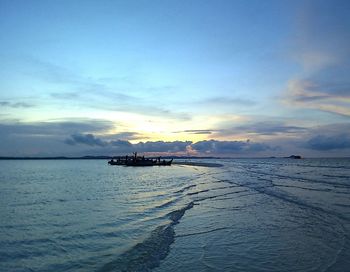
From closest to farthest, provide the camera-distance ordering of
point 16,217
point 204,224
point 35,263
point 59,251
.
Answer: point 35,263 < point 59,251 < point 204,224 < point 16,217

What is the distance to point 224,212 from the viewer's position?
17078mm

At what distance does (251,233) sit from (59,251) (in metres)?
7.01

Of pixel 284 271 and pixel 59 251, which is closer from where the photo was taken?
pixel 284 271

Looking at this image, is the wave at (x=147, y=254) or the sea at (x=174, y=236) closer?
the wave at (x=147, y=254)

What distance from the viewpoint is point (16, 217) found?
Answer: 15.4 metres

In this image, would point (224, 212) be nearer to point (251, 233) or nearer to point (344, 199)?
point (251, 233)

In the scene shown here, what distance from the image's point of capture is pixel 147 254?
31.5 feet

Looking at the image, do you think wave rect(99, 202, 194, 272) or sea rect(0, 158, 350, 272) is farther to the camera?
sea rect(0, 158, 350, 272)

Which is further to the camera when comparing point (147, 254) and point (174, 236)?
point (174, 236)

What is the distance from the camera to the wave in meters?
8.45

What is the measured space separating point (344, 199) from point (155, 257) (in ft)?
59.4

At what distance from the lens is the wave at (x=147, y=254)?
8453 mm

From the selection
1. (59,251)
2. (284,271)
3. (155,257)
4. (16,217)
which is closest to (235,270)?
(284,271)

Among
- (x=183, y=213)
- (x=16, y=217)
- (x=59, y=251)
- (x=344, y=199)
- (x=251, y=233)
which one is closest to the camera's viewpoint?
(x=59, y=251)
